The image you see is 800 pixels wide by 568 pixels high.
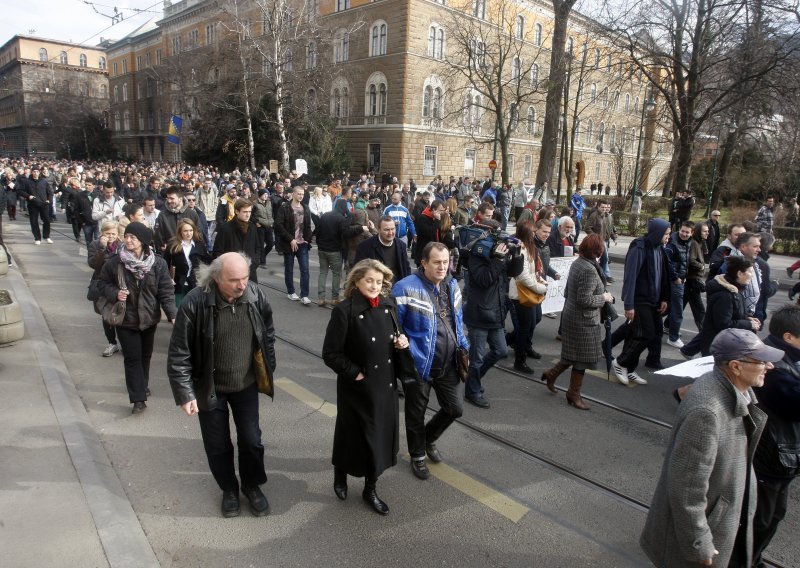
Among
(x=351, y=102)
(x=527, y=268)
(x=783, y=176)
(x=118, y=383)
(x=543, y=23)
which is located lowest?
(x=118, y=383)

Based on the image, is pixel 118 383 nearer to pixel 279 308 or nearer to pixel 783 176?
pixel 279 308

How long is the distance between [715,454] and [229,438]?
2.79 m

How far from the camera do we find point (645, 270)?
239 inches

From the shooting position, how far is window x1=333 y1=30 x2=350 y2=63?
3984 cm

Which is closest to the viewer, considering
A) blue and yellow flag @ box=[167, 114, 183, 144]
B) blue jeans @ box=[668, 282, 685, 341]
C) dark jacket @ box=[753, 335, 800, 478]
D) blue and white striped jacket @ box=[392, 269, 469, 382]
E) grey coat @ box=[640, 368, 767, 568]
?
grey coat @ box=[640, 368, 767, 568]

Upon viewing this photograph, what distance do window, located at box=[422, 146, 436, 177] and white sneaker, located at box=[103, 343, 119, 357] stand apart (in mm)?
33612

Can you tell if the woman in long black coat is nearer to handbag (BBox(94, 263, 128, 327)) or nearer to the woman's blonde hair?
the woman's blonde hair

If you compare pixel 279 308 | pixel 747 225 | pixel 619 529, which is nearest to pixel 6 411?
pixel 279 308

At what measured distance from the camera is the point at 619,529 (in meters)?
3.65

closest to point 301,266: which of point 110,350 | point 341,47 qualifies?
point 110,350

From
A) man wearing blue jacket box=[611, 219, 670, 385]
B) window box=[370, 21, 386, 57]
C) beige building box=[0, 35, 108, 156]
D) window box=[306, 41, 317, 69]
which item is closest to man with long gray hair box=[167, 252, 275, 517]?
man wearing blue jacket box=[611, 219, 670, 385]

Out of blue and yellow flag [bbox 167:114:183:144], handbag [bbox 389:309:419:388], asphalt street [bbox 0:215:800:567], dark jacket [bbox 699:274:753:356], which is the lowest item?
asphalt street [bbox 0:215:800:567]

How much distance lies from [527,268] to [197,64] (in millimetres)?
40357

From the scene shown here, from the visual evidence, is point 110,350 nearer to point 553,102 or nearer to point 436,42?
point 553,102
